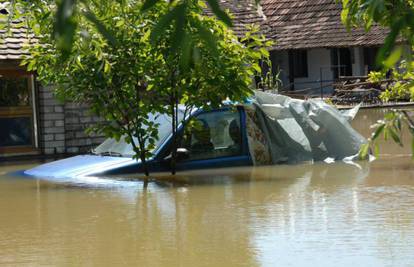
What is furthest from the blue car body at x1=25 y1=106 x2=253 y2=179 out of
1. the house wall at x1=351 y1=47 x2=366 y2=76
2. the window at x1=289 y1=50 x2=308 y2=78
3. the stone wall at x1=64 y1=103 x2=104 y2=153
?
the window at x1=289 y1=50 x2=308 y2=78

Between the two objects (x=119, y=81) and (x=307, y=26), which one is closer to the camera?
(x=119, y=81)

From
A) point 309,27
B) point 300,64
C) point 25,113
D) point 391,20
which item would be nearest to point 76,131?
point 25,113

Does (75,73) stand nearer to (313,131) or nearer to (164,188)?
(164,188)

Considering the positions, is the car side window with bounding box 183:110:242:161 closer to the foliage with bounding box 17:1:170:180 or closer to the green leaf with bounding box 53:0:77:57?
the foliage with bounding box 17:1:170:180

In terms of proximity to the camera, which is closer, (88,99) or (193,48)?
(193,48)

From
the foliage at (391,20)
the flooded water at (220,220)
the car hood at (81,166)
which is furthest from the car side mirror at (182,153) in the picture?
the foliage at (391,20)

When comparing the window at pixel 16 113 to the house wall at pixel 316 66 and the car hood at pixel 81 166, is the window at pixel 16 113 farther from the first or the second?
the house wall at pixel 316 66

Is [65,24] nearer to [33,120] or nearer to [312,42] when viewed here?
[33,120]

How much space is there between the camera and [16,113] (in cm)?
1939

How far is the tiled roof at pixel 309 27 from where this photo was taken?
35.9 m

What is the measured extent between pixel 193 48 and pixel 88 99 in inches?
384

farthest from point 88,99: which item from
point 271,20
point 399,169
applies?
point 271,20

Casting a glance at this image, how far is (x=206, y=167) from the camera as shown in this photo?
13562mm

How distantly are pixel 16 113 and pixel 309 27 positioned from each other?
2030cm
